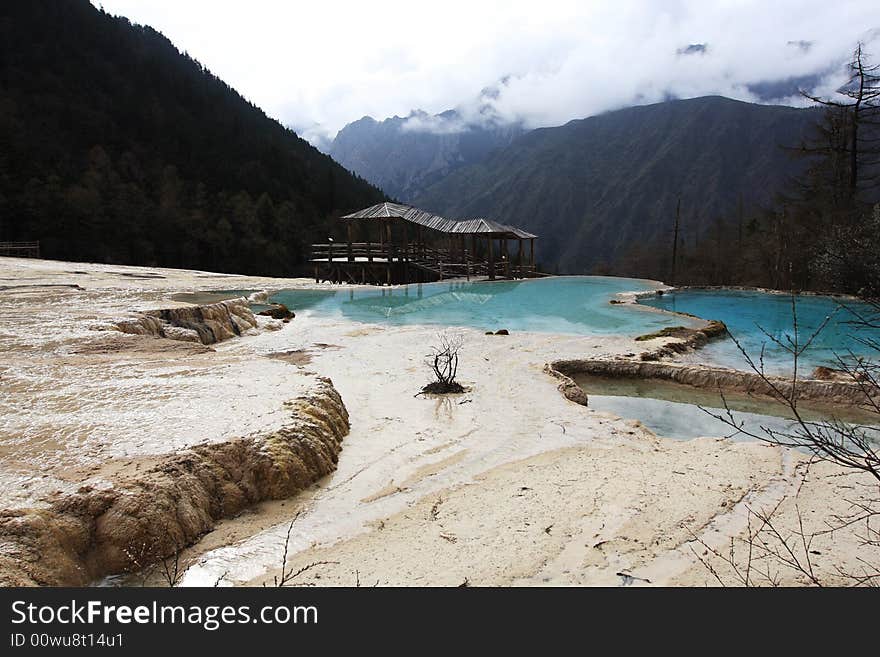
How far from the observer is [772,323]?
13.4 m

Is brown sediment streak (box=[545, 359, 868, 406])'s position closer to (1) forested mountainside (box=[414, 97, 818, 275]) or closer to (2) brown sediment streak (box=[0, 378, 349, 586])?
(2) brown sediment streak (box=[0, 378, 349, 586])

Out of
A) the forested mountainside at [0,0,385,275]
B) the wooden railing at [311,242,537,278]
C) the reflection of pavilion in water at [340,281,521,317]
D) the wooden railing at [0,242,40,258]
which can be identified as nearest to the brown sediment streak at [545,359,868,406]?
the reflection of pavilion in water at [340,281,521,317]

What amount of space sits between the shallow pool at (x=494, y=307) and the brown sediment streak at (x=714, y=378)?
333cm

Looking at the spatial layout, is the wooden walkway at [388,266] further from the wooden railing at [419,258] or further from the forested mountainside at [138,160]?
the forested mountainside at [138,160]

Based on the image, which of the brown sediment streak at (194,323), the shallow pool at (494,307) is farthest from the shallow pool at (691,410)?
the brown sediment streak at (194,323)

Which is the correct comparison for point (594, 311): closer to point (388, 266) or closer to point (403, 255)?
point (388, 266)

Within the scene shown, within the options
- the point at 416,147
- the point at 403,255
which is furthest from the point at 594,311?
the point at 416,147

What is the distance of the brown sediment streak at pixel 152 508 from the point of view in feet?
7.31

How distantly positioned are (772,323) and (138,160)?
44127 mm

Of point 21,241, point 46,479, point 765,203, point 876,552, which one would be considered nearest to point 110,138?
point 21,241

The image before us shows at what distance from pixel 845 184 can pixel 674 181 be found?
211 feet
